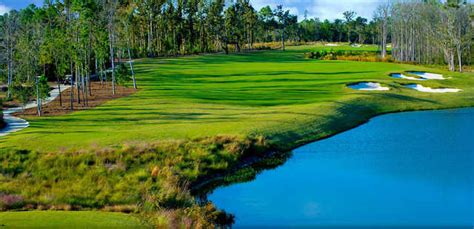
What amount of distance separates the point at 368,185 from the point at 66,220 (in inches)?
533

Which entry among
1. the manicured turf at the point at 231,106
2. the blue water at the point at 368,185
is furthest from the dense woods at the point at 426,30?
the blue water at the point at 368,185

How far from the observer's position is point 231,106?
43188mm

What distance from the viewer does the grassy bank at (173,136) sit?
20.7 metres

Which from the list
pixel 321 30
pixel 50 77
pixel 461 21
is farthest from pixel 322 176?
pixel 321 30

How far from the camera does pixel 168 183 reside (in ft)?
73.4

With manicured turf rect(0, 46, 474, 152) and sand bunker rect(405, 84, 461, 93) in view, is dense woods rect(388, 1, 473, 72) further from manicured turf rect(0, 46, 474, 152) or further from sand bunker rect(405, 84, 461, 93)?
sand bunker rect(405, 84, 461, 93)

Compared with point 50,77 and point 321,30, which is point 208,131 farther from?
point 321,30

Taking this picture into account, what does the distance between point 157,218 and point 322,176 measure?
10.8 meters

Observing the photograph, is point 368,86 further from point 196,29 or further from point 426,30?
point 196,29

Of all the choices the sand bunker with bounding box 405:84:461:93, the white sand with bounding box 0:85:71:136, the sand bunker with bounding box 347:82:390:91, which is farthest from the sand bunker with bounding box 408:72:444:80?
the white sand with bounding box 0:85:71:136

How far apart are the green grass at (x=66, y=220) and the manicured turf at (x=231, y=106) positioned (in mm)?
9639

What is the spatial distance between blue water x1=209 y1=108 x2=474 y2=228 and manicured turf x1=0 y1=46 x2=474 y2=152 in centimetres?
408

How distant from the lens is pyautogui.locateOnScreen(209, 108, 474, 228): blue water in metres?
19.7

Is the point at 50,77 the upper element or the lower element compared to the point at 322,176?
upper
